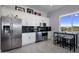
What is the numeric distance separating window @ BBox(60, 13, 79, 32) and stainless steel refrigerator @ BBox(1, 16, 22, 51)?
3720 millimetres

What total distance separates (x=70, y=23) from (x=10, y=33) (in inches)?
169

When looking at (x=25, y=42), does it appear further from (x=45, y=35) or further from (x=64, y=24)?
(x=64, y=24)

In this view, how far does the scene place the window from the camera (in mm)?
5563

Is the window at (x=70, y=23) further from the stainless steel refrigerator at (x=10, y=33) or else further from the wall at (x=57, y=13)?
the stainless steel refrigerator at (x=10, y=33)

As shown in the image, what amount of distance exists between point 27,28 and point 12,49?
5.58ft

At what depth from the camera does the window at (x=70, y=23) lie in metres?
5.56

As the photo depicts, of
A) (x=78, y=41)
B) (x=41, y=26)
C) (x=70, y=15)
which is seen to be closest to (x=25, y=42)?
(x=41, y=26)

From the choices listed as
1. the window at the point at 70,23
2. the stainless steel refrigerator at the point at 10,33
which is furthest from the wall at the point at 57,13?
the stainless steel refrigerator at the point at 10,33

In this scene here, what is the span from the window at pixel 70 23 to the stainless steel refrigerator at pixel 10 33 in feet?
12.2

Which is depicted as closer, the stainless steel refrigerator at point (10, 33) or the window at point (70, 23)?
the stainless steel refrigerator at point (10, 33)

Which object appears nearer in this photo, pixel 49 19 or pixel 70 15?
pixel 70 15

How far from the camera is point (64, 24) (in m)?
6.36

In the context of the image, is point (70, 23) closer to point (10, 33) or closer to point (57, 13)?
point (57, 13)

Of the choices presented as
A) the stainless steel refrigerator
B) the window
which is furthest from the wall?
the stainless steel refrigerator
